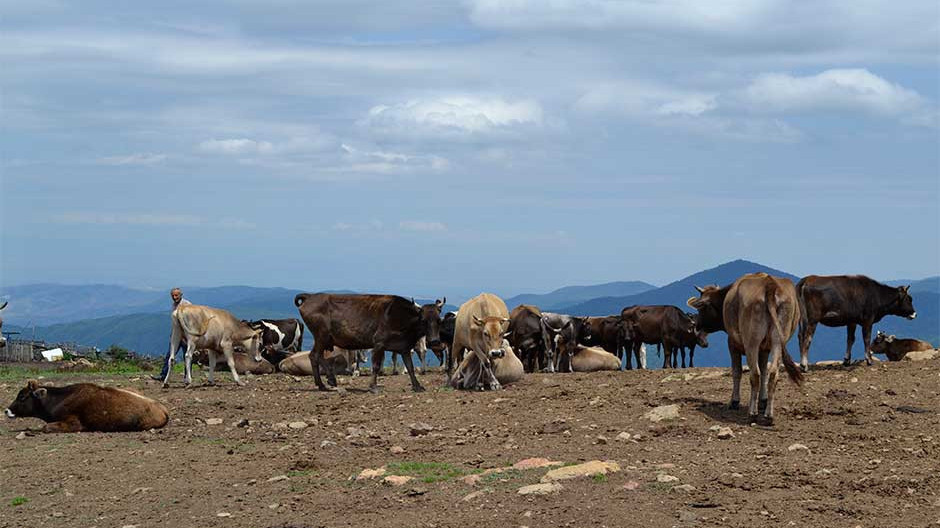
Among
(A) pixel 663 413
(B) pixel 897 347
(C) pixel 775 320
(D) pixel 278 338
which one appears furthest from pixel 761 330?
(D) pixel 278 338

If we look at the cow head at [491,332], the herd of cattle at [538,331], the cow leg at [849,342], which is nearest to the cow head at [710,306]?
the herd of cattle at [538,331]

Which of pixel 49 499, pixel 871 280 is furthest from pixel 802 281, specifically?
pixel 49 499

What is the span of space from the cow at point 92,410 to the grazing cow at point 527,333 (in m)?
12.8

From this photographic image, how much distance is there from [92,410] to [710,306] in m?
9.29

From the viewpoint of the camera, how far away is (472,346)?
2170 centimetres

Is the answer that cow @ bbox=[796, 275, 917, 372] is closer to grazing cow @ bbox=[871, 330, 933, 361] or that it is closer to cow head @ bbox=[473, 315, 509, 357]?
cow head @ bbox=[473, 315, 509, 357]

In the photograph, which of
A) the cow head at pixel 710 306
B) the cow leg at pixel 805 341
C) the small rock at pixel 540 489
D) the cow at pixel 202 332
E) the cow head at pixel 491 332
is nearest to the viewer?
the small rock at pixel 540 489

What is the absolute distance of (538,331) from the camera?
28891 mm

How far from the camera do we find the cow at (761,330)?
1463 cm

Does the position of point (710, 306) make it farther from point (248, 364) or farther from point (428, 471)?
point (248, 364)

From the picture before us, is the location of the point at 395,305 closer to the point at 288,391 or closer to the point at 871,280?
the point at 288,391

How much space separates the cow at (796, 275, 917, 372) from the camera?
873 inches

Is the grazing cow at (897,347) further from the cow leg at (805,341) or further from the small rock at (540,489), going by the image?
the small rock at (540,489)

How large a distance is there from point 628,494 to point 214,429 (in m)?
8.08
